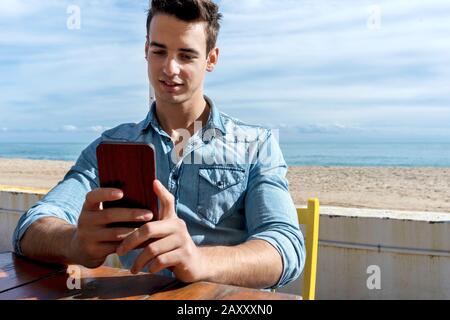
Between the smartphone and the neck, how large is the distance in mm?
977

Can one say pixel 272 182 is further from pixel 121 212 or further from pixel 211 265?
pixel 121 212

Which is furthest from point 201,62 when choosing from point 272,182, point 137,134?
point 272,182

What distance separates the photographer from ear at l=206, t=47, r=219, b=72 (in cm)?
210

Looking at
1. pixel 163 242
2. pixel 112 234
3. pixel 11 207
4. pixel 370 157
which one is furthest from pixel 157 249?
pixel 370 157

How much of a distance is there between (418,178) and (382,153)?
64.2 ft

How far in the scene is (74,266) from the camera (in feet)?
4.73

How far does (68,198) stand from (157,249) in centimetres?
79

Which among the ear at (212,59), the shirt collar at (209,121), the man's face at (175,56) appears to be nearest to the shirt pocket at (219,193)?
the shirt collar at (209,121)

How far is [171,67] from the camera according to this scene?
1856 mm

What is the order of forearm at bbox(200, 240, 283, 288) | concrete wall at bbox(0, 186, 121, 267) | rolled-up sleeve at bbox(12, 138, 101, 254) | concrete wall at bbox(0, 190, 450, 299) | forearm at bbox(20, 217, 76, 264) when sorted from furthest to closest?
concrete wall at bbox(0, 186, 121, 267) → concrete wall at bbox(0, 190, 450, 299) → rolled-up sleeve at bbox(12, 138, 101, 254) → forearm at bbox(20, 217, 76, 264) → forearm at bbox(200, 240, 283, 288)

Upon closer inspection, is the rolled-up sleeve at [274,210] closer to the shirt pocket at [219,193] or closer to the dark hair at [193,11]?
the shirt pocket at [219,193]

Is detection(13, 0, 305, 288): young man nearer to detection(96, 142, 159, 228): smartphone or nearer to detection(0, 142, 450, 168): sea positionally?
detection(96, 142, 159, 228): smartphone

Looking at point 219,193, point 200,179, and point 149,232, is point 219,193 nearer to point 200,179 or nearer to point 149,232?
point 200,179

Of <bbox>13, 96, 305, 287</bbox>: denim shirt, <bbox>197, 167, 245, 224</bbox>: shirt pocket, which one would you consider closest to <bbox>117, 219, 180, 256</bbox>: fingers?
<bbox>13, 96, 305, 287</bbox>: denim shirt
